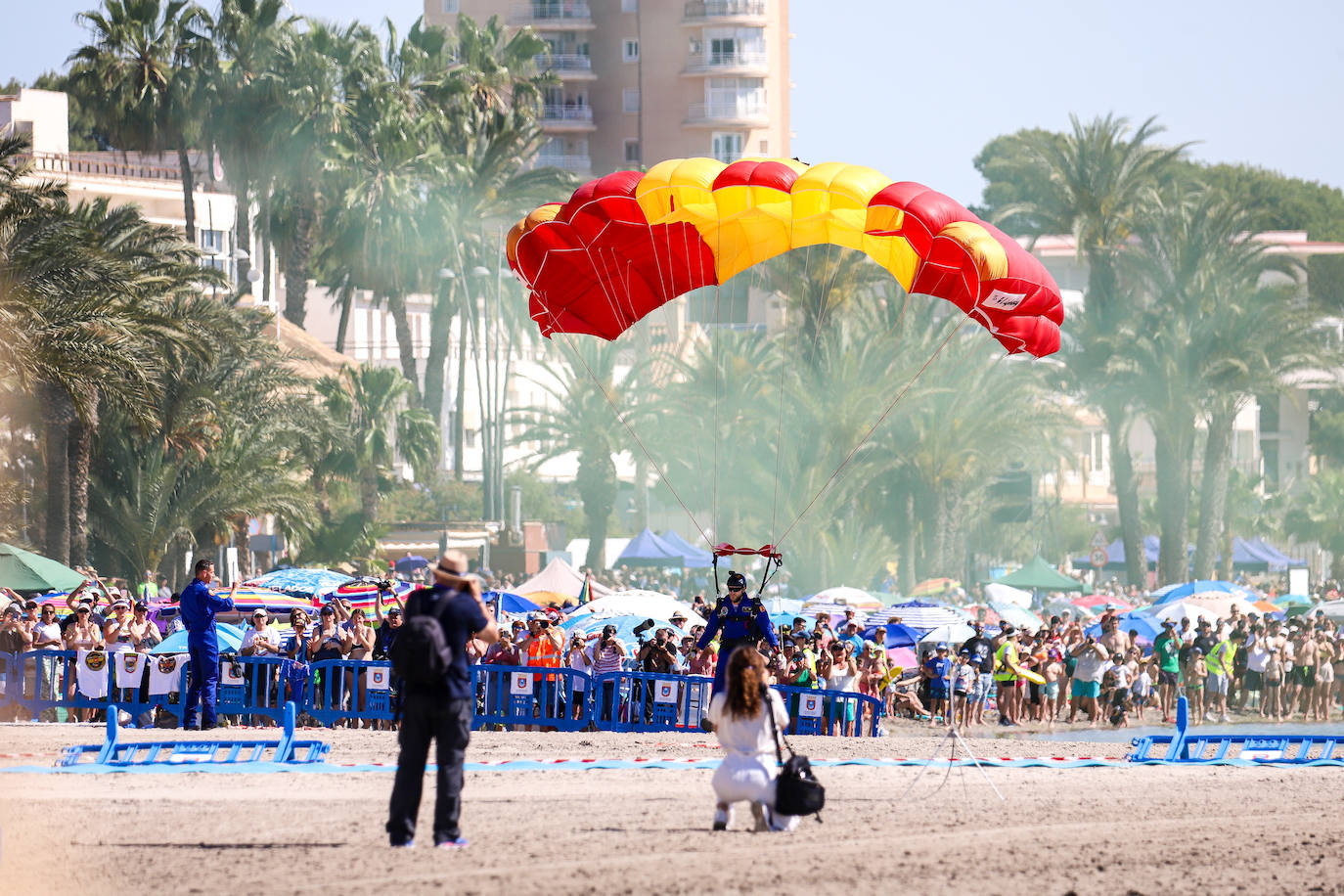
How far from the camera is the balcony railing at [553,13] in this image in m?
102

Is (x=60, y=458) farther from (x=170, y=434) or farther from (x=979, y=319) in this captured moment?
(x=979, y=319)

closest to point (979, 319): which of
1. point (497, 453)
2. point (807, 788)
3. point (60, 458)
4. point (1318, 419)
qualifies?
point (807, 788)

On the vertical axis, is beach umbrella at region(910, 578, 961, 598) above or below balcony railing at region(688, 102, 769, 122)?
below

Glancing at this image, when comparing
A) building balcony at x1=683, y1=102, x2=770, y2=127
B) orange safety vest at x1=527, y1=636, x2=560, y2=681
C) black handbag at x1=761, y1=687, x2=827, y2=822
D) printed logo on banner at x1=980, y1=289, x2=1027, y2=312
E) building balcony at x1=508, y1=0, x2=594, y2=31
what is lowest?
black handbag at x1=761, y1=687, x2=827, y2=822

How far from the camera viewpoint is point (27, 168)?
26.0m

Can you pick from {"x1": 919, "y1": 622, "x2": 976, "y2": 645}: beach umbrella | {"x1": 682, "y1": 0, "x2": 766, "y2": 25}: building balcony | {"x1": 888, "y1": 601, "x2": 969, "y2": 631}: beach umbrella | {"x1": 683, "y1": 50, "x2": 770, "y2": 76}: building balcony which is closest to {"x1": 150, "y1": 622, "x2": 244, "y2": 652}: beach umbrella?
{"x1": 919, "y1": 622, "x2": 976, "y2": 645}: beach umbrella

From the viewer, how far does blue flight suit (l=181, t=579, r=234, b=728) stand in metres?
16.3

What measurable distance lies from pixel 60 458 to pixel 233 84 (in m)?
27.9

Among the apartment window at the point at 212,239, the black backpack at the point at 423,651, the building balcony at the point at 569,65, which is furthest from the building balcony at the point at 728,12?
the black backpack at the point at 423,651

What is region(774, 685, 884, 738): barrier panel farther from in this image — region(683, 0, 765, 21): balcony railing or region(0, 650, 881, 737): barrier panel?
region(683, 0, 765, 21): balcony railing

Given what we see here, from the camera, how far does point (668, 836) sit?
10453 mm

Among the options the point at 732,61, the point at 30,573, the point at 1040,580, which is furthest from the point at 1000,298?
the point at 732,61

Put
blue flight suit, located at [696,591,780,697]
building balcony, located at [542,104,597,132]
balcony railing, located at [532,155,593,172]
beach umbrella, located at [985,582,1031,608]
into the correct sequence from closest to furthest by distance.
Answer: blue flight suit, located at [696,591,780,697]
beach umbrella, located at [985,582,1031,608]
building balcony, located at [542,104,597,132]
balcony railing, located at [532,155,593,172]

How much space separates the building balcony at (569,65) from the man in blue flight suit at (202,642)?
87931 millimetres
